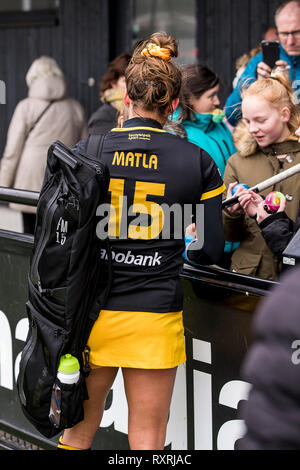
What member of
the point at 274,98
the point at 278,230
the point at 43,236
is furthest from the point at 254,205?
the point at 43,236

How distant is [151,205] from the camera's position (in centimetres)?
245

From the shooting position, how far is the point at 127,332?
2.48m

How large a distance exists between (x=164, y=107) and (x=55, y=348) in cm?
87

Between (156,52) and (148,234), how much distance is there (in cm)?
60

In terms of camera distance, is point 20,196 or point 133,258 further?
point 20,196

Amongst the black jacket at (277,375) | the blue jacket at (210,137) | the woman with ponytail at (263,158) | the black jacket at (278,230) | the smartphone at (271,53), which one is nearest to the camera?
the black jacket at (277,375)

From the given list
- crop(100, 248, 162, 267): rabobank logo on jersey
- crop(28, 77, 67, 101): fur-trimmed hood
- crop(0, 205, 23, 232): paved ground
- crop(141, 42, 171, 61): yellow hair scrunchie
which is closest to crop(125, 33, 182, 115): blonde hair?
crop(141, 42, 171, 61): yellow hair scrunchie

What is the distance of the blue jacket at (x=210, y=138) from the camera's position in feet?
12.1

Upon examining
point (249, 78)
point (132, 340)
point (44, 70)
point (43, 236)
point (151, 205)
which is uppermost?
point (44, 70)

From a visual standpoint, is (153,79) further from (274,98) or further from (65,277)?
(274,98)

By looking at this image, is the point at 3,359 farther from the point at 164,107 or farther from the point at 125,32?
the point at 125,32

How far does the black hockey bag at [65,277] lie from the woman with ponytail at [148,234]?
56 mm

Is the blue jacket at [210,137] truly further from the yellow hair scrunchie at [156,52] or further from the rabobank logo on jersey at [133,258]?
the rabobank logo on jersey at [133,258]

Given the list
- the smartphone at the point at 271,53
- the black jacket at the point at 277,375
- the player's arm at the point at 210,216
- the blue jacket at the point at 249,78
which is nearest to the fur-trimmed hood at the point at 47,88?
the blue jacket at the point at 249,78
